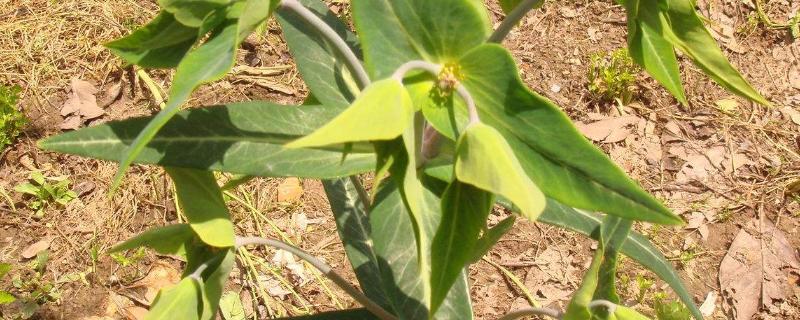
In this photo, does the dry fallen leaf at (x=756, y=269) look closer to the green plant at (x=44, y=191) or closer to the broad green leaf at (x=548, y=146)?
the broad green leaf at (x=548, y=146)

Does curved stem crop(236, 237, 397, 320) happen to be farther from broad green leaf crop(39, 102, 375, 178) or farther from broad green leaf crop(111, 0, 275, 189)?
broad green leaf crop(111, 0, 275, 189)

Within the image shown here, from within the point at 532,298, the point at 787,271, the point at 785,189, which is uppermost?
the point at 785,189

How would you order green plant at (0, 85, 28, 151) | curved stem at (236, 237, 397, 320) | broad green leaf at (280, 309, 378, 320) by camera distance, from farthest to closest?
green plant at (0, 85, 28, 151), broad green leaf at (280, 309, 378, 320), curved stem at (236, 237, 397, 320)

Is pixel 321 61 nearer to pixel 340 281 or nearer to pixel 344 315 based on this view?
pixel 340 281

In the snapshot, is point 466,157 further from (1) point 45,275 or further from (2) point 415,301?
(1) point 45,275

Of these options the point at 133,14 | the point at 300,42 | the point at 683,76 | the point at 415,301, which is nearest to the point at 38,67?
the point at 133,14

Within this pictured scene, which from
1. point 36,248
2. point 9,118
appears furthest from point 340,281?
point 9,118

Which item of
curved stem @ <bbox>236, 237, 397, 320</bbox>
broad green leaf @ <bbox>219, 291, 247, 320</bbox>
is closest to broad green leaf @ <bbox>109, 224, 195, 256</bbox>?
curved stem @ <bbox>236, 237, 397, 320</bbox>
